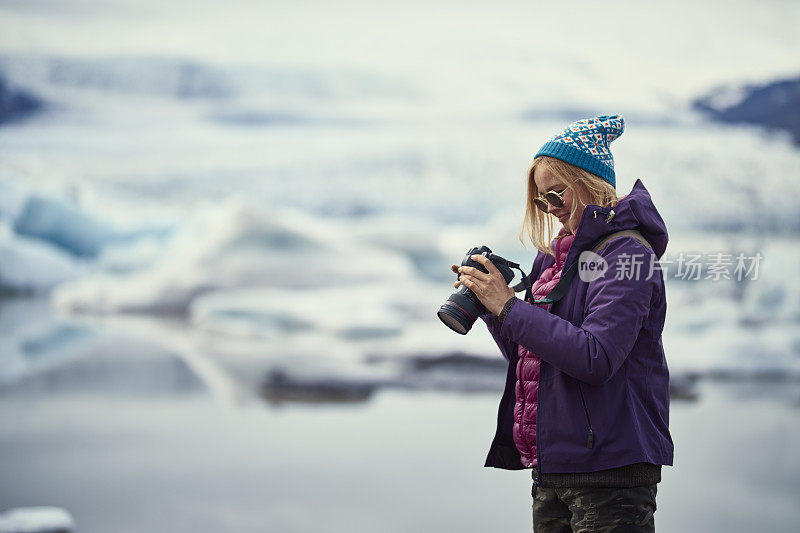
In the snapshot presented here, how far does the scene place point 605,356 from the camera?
0.86 meters

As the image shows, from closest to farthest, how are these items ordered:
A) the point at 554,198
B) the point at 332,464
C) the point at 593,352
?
the point at 593,352 → the point at 554,198 → the point at 332,464

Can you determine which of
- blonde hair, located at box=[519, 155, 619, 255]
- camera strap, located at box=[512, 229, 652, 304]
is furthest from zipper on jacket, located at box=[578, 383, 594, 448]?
blonde hair, located at box=[519, 155, 619, 255]

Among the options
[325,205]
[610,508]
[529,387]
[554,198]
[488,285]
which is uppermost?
[325,205]

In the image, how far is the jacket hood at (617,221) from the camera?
2.99ft

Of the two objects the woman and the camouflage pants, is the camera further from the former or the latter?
the camouflage pants

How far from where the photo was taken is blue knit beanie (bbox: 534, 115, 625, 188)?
3.08ft

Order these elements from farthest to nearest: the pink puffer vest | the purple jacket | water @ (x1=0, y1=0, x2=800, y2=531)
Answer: water @ (x1=0, y1=0, x2=800, y2=531) < the pink puffer vest < the purple jacket

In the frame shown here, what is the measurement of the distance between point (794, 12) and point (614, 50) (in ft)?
2.24

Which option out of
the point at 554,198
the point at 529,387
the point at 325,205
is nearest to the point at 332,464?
the point at 325,205

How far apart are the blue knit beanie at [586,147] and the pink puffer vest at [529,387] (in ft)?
0.29

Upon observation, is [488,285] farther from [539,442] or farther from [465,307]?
[539,442]

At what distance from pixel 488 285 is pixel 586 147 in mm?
207

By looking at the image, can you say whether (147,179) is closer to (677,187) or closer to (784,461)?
(677,187)

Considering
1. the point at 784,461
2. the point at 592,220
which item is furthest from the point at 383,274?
the point at 592,220
